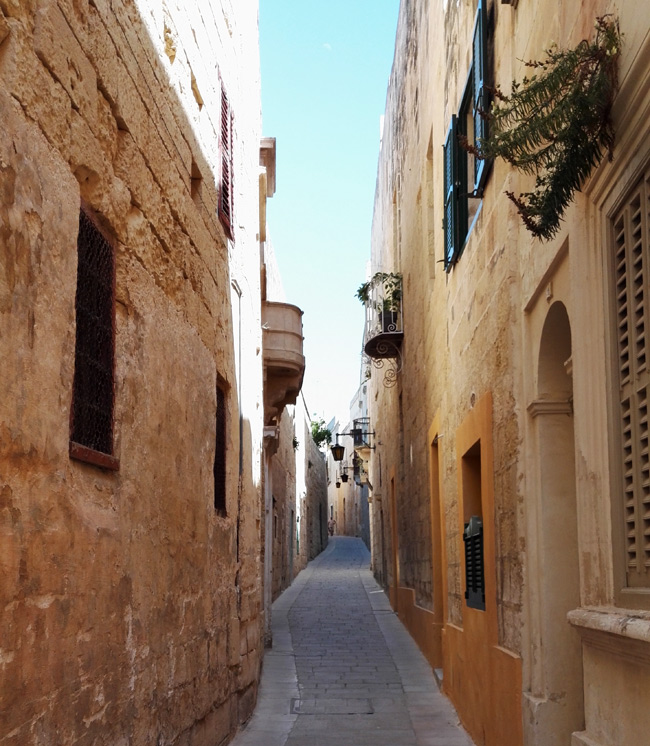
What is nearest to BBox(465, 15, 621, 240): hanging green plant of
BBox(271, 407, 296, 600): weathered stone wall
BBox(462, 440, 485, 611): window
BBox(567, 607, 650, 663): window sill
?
BBox(567, 607, 650, 663): window sill

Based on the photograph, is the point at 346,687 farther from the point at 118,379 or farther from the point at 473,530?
the point at 118,379

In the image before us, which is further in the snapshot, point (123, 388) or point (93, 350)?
point (123, 388)

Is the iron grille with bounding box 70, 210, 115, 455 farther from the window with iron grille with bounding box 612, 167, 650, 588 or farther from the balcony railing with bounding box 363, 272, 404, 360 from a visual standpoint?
the balcony railing with bounding box 363, 272, 404, 360

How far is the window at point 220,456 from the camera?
7.82 metres

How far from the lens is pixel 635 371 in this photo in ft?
12.9

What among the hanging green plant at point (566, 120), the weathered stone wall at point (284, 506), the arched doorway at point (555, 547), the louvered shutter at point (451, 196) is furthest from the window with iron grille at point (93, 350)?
the weathered stone wall at point (284, 506)

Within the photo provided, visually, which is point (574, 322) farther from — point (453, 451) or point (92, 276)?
point (453, 451)

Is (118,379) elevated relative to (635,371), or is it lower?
elevated

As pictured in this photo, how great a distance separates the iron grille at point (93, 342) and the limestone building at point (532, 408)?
2.22m

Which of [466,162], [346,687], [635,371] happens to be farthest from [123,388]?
[346,687]

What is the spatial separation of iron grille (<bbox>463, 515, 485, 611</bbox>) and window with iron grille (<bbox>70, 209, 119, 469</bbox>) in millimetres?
4217

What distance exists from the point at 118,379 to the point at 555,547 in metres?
2.78

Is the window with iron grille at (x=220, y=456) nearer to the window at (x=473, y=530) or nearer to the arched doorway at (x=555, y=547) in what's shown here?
the window at (x=473, y=530)

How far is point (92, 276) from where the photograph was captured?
14.5 feet
